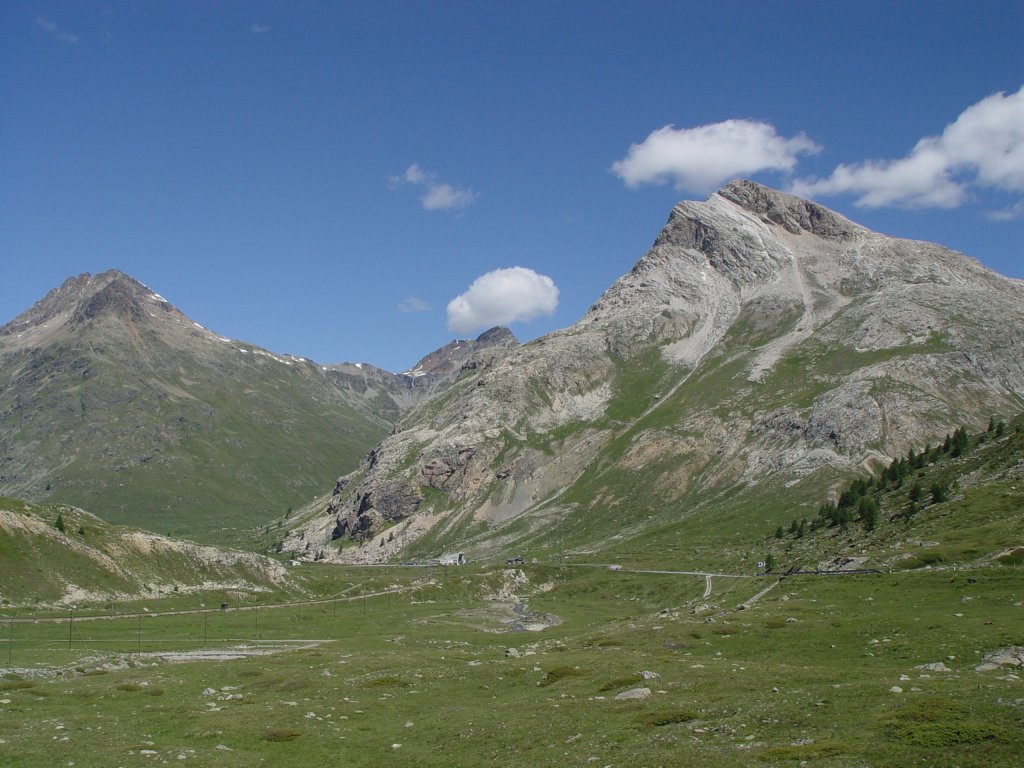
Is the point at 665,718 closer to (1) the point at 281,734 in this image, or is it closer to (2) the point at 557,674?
(1) the point at 281,734

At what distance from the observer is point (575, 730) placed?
121ft

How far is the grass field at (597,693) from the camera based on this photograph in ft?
99.4

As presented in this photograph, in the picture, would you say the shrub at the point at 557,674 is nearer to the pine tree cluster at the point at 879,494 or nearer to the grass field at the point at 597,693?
the grass field at the point at 597,693

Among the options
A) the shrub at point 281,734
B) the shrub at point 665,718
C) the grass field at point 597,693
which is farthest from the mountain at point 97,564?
the shrub at point 665,718

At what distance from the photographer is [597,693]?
47000mm

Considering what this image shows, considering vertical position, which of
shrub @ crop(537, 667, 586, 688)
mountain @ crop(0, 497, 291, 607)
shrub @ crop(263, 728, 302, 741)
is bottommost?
shrub @ crop(537, 667, 586, 688)

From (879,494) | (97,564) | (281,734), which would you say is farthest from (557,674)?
(879,494)

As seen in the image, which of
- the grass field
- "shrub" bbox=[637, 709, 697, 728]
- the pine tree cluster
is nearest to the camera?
the grass field

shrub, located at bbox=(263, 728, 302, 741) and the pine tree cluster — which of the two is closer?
shrub, located at bbox=(263, 728, 302, 741)

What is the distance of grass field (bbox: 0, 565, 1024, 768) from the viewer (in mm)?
30297

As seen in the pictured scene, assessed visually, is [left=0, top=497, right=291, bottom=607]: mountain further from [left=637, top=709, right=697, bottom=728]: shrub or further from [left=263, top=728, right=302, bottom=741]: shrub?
[left=637, top=709, right=697, bottom=728]: shrub

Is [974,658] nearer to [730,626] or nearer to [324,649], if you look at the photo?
[730,626]

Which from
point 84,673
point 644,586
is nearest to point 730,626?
point 84,673

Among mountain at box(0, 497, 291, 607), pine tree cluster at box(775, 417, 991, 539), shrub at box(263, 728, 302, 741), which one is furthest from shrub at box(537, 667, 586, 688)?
mountain at box(0, 497, 291, 607)
